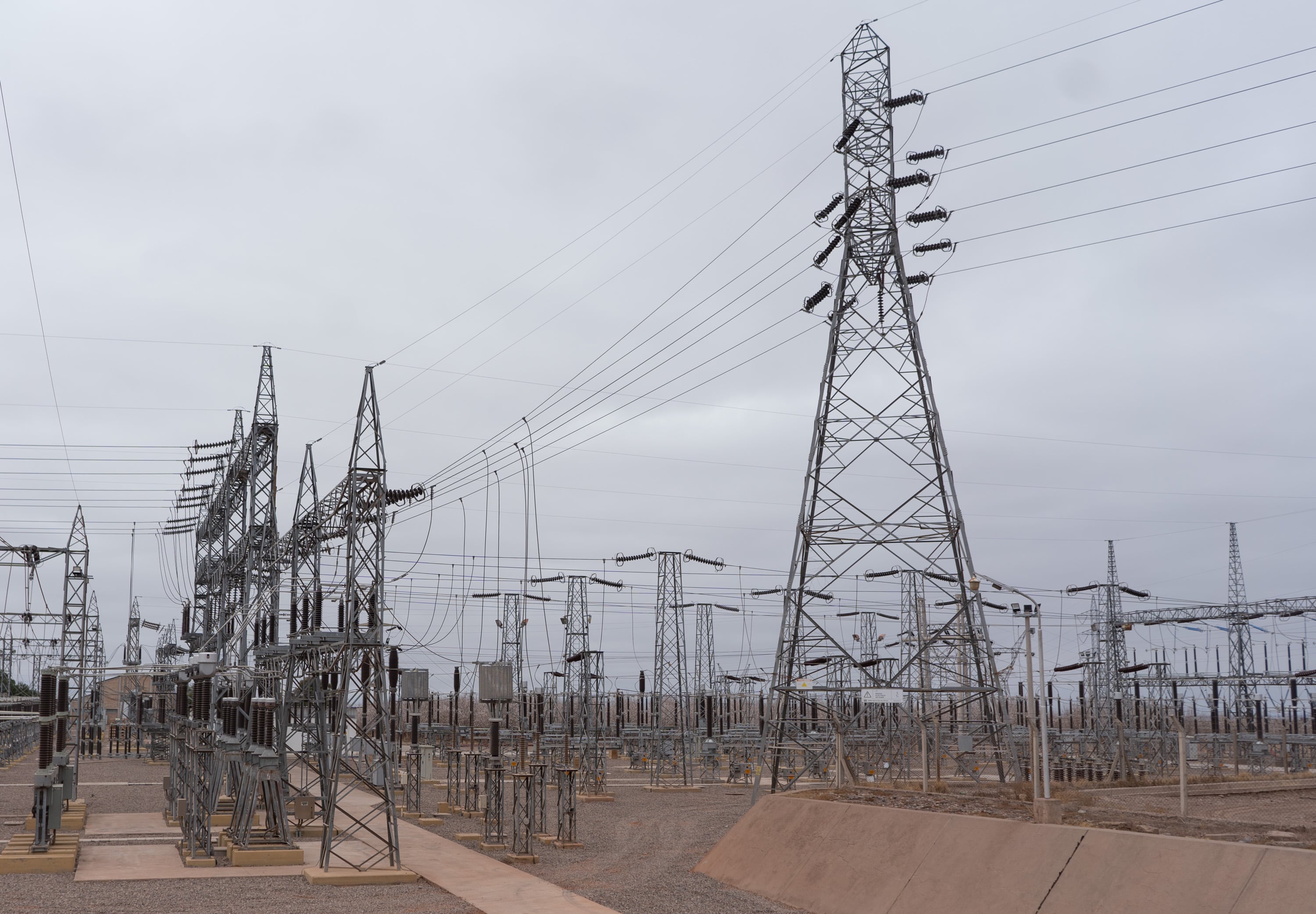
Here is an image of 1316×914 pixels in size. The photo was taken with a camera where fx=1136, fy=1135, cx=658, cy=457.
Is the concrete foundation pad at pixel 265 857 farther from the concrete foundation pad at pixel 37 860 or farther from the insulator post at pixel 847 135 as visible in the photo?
the insulator post at pixel 847 135

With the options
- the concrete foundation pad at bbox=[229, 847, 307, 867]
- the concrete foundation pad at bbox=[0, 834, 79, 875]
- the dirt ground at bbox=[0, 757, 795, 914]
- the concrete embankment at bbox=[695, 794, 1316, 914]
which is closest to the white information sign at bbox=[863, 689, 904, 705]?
the concrete embankment at bbox=[695, 794, 1316, 914]

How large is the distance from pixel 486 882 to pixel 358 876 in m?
2.08

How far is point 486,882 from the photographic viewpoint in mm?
18609

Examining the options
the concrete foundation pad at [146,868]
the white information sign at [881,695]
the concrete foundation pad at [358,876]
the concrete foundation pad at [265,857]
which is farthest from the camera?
the concrete foundation pad at [265,857]

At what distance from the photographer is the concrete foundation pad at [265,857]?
19781mm

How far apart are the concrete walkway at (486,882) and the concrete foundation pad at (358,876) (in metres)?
0.47

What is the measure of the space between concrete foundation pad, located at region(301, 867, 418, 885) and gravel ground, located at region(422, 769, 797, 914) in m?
2.42

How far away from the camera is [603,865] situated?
20.7 m

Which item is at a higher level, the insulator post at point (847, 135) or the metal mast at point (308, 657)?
the insulator post at point (847, 135)

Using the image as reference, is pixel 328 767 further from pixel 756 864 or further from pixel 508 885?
pixel 756 864

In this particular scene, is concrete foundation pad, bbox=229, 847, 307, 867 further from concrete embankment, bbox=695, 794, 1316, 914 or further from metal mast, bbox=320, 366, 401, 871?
concrete embankment, bbox=695, 794, 1316, 914

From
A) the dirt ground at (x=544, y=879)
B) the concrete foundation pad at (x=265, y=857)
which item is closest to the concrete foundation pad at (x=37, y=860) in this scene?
the dirt ground at (x=544, y=879)

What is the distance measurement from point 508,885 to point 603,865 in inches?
113

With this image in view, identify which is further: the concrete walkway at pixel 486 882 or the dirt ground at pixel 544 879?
the concrete walkway at pixel 486 882
